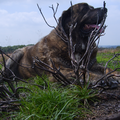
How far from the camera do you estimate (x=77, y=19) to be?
2.97 m

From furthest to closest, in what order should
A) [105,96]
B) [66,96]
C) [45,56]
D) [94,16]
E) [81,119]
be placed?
[45,56] < [94,16] < [105,96] < [66,96] < [81,119]

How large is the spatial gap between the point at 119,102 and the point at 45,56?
2458 mm

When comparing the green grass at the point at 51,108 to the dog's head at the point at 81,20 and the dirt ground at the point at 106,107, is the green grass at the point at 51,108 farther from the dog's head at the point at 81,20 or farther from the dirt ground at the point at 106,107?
the dog's head at the point at 81,20

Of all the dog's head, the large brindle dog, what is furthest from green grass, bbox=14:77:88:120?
the dog's head

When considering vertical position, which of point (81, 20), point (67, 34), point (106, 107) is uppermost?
point (81, 20)

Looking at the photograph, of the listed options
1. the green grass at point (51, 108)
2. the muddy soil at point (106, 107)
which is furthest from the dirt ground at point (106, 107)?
the green grass at point (51, 108)

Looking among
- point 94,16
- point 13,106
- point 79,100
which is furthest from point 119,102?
point 94,16

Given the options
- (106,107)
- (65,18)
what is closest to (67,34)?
(65,18)

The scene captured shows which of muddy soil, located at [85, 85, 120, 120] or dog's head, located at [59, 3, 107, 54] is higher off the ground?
dog's head, located at [59, 3, 107, 54]

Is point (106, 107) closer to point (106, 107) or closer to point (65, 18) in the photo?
point (106, 107)

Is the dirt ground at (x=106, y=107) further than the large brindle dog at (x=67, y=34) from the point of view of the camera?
No

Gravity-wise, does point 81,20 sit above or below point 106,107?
above

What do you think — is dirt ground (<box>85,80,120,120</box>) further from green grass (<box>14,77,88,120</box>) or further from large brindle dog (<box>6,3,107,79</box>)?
large brindle dog (<box>6,3,107,79</box>)

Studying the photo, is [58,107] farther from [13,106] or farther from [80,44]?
[80,44]
